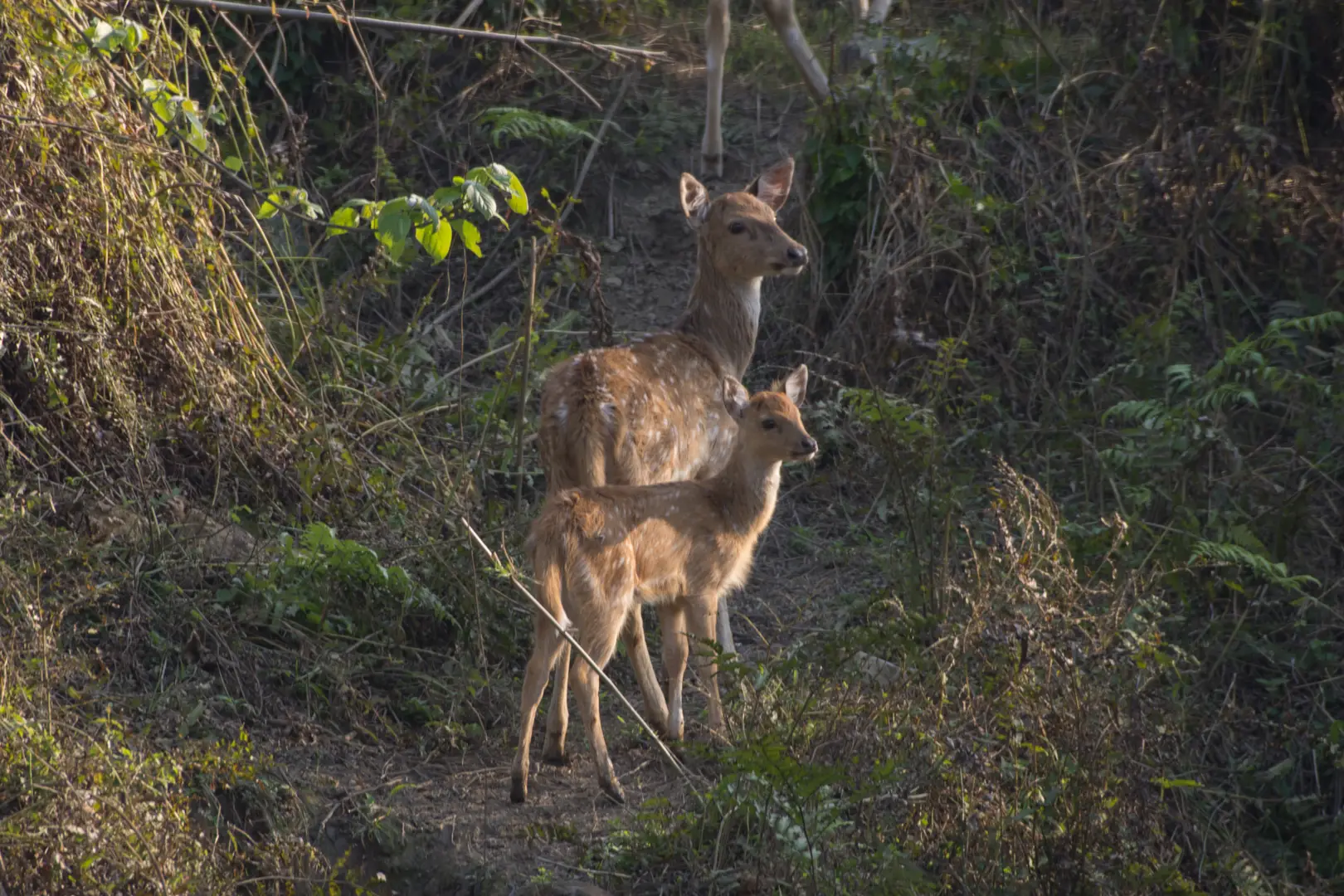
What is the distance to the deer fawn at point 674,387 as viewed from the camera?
7141 millimetres

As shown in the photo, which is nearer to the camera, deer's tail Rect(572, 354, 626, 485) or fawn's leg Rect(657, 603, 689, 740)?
fawn's leg Rect(657, 603, 689, 740)

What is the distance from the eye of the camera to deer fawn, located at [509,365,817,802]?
21.0 ft

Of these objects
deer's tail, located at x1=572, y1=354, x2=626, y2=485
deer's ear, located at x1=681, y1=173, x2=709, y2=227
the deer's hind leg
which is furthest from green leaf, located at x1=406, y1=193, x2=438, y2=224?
deer's ear, located at x1=681, y1=173, x2=709, y2=227

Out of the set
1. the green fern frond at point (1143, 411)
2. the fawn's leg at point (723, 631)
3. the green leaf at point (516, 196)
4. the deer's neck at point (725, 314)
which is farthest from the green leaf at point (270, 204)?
the green fern frond at point (1143, 411)

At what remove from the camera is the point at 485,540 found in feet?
25.6

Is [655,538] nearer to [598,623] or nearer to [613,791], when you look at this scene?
[598,623]

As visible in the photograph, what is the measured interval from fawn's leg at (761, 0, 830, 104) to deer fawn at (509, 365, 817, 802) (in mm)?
3540

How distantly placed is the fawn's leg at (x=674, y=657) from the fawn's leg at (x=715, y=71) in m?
4.67

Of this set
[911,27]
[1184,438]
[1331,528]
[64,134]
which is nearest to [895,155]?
[911,27]

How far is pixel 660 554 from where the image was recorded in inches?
268

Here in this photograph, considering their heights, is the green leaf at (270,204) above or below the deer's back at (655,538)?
above

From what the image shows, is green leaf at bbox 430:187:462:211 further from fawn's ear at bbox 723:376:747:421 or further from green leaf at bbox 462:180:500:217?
fawn's ear at bbox 723:376:747:421

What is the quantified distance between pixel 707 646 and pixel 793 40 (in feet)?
16.6

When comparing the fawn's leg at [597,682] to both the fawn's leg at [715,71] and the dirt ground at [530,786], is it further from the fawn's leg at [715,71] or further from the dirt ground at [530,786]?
the fawn's leg at [715,71]
